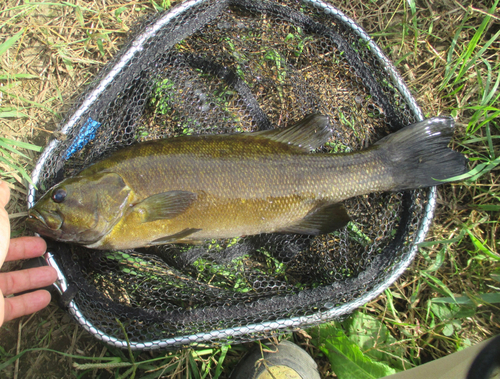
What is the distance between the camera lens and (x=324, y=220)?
2717 millimetres

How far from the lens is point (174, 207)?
2518 mm

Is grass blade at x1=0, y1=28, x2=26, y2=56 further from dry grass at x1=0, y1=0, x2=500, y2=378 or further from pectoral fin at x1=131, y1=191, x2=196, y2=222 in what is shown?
pectoral fin at x1=131, y1=191, x2=196, y2=222

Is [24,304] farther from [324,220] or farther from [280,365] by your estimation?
[324,220]

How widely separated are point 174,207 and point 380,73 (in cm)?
212

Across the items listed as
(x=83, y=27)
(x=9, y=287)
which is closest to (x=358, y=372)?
(x=9, y=287)

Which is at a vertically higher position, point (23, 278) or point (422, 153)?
point (23, 278)

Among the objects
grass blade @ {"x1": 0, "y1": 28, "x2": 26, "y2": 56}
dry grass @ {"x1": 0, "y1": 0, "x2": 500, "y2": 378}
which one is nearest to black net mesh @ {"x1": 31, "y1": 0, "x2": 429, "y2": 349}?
dry grass @ {"x1": 0, "y1": 0, "x2": 500, "y2": 378}

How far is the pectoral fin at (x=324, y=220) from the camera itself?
2.69m

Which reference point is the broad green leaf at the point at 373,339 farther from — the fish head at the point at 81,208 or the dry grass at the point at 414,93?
the fish head at the point at 81,208

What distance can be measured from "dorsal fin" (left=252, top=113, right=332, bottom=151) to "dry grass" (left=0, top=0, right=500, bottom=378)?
1.25 metres

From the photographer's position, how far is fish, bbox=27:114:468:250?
2.51m

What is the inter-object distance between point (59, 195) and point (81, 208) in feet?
0.59

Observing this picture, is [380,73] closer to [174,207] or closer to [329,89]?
[329,89]

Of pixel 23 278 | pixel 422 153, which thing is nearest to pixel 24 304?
pixel 23 278
